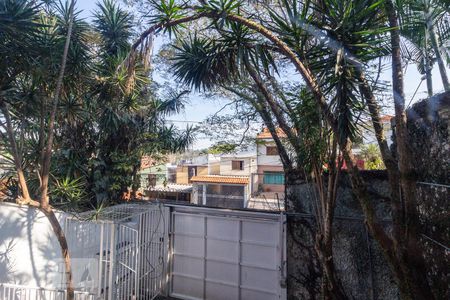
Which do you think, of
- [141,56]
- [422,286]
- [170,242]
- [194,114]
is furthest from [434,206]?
[194,114]

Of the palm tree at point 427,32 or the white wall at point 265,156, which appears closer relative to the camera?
the palm tree at point 427,32

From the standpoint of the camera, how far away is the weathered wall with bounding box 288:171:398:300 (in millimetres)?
4039

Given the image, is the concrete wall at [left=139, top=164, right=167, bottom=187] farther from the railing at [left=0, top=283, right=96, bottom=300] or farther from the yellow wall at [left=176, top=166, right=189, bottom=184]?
the yellow wall at [left=176, top=166, right=189, bottom=184]

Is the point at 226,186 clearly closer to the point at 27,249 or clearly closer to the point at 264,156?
the point at 264,156

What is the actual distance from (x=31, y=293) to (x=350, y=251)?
179 inches

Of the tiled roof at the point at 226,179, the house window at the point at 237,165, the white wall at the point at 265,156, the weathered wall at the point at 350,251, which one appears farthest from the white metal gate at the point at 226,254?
the house window at the point at 237,165

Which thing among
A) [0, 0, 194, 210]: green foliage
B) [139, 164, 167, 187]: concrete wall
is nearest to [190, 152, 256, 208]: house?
[139, 164, 167, 187]: concrete wall

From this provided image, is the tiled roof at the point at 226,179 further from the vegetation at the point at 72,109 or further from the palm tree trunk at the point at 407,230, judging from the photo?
the palm tree trunk at the point at 407,230

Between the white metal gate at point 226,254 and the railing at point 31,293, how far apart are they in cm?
204

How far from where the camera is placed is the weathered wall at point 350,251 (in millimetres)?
4039

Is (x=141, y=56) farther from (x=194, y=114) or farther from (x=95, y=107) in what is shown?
(x=194, y=114)

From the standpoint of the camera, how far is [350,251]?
13.8 ft

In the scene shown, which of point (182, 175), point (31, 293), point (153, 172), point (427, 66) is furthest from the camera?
point (182, 175)

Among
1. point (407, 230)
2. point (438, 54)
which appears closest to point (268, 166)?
point (438, 54)
